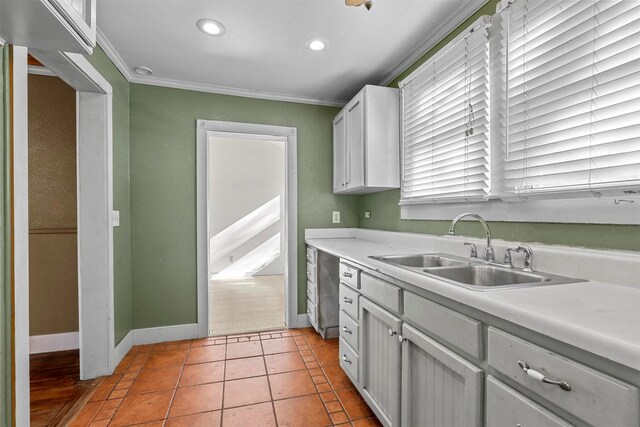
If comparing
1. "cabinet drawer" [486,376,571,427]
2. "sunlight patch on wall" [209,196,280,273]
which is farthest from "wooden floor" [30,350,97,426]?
"sunlight patch on wall" [209,196,280,273]

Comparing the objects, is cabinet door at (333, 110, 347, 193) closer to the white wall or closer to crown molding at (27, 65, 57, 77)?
crown molding at (27, 65, 57, 77)

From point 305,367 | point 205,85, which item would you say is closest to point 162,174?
point 205,85

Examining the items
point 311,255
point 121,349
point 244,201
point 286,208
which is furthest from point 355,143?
point 244,201

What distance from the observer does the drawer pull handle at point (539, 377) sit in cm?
73

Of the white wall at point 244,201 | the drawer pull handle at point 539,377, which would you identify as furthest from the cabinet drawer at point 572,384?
the white wall at point 244,201

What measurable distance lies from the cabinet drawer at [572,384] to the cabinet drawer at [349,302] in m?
1.06

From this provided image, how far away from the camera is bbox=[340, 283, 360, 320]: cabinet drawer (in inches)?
76.1

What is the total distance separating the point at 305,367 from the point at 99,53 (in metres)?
2.75

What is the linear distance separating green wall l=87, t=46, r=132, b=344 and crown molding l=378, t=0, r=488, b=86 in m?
2.30

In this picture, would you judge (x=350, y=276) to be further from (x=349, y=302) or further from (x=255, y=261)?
(x=255, y=261)

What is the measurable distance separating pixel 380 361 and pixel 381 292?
1.26 feet

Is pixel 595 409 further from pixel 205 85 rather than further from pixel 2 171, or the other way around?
pixel 205 85

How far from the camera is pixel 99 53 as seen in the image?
218 cm

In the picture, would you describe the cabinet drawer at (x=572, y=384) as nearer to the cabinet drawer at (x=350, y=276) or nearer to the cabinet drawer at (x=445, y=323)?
the cabinet drawer at (x=445, y=323)
